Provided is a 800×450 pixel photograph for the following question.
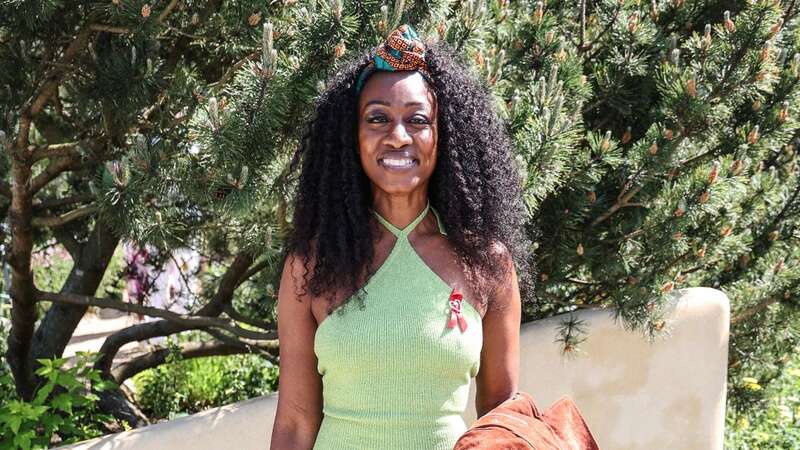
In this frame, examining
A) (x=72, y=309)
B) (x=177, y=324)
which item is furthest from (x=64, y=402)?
(x=72, y=309)

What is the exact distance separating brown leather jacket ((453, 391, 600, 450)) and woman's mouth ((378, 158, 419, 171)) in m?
0.58

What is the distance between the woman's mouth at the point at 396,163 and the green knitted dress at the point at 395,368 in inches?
11.0

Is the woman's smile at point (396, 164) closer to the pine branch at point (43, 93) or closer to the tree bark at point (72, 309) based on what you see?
the pine branch at point (43, 93)

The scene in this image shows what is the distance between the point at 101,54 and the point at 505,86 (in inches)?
54.5

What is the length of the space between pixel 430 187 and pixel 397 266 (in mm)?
237

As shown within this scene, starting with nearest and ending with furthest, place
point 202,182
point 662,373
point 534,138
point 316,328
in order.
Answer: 1. point 316,328
2. point 202,182
3. point 534,138
4. point 662,373

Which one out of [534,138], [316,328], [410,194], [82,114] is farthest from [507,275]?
[82,114]

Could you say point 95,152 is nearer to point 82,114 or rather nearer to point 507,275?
point 82,114

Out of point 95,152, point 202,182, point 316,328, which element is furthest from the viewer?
point 95,152

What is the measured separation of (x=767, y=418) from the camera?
5375mm

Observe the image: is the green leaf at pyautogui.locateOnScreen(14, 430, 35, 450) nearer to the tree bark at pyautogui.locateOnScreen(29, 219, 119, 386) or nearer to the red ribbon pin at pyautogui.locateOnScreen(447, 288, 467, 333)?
the tree bark at pyautogui.locateOnScreen(29, 219, 119, 386)

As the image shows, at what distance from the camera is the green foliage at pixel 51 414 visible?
9.95 feet

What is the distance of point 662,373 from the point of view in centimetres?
403

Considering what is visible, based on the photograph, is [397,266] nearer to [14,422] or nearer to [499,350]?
[499,350]
